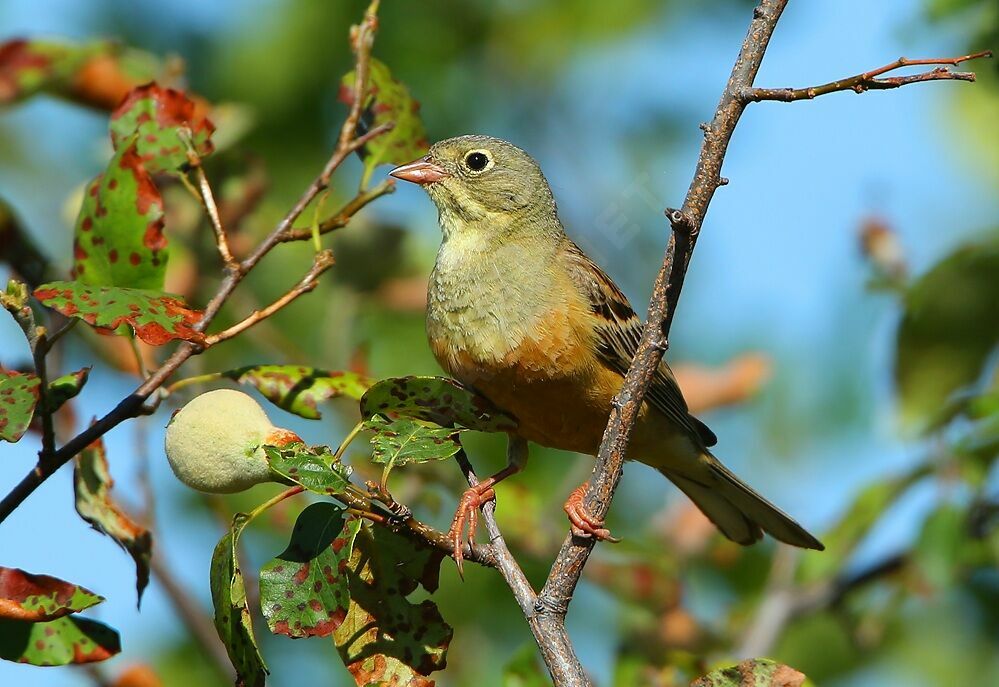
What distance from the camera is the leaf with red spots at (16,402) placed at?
226 cm

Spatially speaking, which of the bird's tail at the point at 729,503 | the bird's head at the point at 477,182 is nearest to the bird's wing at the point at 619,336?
the bird's tail at the point at 729,503

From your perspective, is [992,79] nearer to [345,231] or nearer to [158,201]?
[345,231]

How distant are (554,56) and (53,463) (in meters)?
4.06

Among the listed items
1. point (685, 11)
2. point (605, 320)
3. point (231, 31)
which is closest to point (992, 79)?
point (605, 320)

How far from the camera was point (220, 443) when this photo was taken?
8.21ft

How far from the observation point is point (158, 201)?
275 cm

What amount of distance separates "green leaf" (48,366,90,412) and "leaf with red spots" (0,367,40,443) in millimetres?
79

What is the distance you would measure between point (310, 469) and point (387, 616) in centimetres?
55

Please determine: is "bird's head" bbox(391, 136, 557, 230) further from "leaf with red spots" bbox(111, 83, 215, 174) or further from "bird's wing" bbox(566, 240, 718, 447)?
"leaf with red spots" bbox(111, 83, 215, 174)

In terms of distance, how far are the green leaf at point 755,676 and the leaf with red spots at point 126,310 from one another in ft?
4.17

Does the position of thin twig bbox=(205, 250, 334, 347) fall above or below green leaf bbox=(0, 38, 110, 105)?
below

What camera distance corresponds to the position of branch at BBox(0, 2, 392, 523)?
91.7 inches

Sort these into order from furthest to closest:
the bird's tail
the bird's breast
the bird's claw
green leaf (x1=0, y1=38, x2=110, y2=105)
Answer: the bird's tail → the bird's breast → green leaf (x1=0, y1=38, x2=110, y2=105) → the bird's claw

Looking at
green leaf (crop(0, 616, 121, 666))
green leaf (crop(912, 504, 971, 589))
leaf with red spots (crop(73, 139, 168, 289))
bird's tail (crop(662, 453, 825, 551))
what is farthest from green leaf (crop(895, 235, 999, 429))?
green leaf (crop(0, 616, 121, 666))
